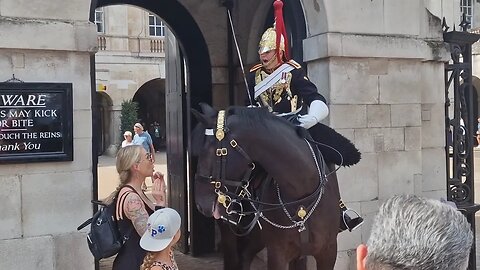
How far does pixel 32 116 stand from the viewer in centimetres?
436

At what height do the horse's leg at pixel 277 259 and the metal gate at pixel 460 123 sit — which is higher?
the metal gate at pixel 460 123

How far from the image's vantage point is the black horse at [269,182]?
3.95 m

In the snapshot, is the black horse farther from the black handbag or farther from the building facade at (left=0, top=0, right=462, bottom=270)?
the building facade at (left=0, top=0, right=462, bottom=270)

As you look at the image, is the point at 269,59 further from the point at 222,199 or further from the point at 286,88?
the point at 222,199

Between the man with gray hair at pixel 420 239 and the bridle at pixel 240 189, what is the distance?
7.82ft

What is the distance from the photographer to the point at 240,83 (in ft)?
25.8

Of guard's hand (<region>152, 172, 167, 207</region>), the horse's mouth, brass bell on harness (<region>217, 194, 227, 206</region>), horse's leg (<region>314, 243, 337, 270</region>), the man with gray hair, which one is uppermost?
the man with gray hair

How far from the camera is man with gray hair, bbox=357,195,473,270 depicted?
146 centimetres

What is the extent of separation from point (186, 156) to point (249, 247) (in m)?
3.18

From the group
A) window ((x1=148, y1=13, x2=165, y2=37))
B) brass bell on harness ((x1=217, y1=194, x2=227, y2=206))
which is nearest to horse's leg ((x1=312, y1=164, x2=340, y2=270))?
brass bell on harness ((x1=217, y1=194, x2=227, y2=206))

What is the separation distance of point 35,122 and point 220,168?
151 cm

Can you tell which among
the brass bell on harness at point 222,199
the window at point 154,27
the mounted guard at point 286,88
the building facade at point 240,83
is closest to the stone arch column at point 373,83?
the building facade at point 240,83

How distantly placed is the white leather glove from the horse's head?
0.62m

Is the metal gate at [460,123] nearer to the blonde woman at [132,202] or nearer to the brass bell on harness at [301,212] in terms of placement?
the brass bell on harness at [301,212]
